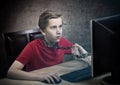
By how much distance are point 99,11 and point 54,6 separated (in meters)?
0.77

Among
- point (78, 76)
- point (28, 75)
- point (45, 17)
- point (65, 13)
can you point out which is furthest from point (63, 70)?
point (65, 13)

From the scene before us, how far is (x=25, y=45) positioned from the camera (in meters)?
2.53

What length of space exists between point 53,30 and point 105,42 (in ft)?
3.23

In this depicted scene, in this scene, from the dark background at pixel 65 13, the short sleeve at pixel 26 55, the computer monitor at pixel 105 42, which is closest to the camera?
the computer monitor at pixel 105 42

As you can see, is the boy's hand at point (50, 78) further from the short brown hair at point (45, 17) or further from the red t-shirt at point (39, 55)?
the short brown hair at point (45, 17)

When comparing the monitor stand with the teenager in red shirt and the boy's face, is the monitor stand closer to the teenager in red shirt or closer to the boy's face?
the teenager in red shirt

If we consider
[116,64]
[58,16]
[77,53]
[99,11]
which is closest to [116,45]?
[116,64]

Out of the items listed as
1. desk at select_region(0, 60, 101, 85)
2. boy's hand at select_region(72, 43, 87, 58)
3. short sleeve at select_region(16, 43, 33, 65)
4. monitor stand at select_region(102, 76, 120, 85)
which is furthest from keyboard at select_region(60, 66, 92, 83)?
short sleeve at select_region(16, 43, 33, 65)

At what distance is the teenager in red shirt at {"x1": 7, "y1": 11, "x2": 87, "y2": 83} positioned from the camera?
102 inches

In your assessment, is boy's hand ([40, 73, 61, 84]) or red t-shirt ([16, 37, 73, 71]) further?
red t-shirt ([16, 37, 73, 71])

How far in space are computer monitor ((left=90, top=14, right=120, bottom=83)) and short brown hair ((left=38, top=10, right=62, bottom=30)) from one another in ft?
3.07

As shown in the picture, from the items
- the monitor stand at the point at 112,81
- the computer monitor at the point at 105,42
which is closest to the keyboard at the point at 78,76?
the monitor stand at the point at 112,81

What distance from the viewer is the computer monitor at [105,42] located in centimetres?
192

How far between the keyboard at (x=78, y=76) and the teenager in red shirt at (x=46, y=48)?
42cm
